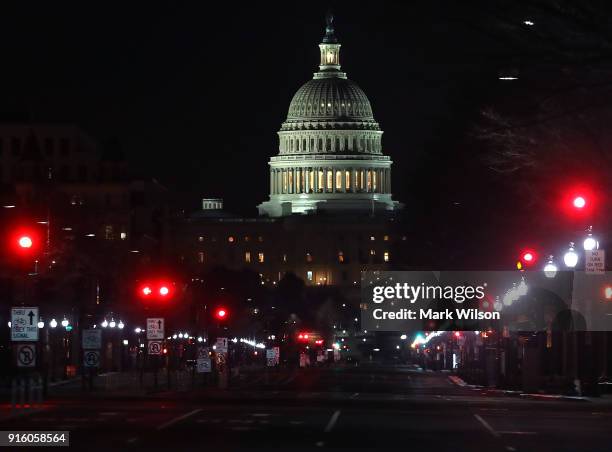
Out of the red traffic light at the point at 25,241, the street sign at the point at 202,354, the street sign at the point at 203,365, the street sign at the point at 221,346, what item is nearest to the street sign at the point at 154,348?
the street sign at the point at 203,365

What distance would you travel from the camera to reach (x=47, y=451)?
3189 centimetres

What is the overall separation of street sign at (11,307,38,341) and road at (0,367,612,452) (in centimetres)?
211

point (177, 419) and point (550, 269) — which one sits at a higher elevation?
point (550, 269)

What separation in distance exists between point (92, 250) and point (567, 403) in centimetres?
4824

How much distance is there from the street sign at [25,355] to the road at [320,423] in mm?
1338

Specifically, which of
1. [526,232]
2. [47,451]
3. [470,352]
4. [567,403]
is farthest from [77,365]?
[47,451]

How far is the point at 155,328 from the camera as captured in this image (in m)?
75.3

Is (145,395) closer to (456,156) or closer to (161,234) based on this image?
(456,156)

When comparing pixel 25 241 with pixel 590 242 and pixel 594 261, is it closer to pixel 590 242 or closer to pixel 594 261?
pixel 594 261

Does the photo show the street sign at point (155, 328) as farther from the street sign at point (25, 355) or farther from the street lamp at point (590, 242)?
the street lamp at point (590, 242)

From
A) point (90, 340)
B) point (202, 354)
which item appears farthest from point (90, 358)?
point (202, 354)

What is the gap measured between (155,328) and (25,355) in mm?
25702

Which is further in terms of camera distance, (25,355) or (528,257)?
(25,355)

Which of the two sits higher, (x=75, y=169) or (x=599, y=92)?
(x=75, y=169)
